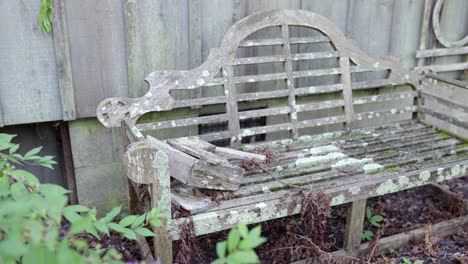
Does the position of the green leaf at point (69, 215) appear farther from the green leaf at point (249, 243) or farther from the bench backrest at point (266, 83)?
the bench backrest at point (266, 83)

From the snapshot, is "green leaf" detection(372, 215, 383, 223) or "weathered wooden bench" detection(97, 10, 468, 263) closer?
"weathered wooden bench" detection(97, 10, 468, 263)

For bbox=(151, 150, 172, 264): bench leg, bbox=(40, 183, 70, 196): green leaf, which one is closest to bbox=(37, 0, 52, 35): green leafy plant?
bbox=(151, 150, 172, 264): bench leg

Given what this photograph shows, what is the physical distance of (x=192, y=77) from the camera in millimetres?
3170

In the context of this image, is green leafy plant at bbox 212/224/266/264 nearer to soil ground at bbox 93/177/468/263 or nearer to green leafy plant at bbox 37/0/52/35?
soil ground at bbox 93/177/468/263

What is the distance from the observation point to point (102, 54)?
3135 millimetres

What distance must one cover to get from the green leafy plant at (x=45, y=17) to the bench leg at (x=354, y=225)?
91.5 inches

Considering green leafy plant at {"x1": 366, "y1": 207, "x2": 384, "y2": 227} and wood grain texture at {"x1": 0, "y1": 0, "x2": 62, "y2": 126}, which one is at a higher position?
wood grain texture at {"x1": 0, "y1": 0, "x2": 62, "y2": 126}

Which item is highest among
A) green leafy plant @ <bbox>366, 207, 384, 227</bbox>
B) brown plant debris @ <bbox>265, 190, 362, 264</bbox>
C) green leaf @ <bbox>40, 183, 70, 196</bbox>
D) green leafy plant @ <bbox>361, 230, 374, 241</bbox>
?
green leaf @ <bbox>40, 183, 70, 196</bbox>

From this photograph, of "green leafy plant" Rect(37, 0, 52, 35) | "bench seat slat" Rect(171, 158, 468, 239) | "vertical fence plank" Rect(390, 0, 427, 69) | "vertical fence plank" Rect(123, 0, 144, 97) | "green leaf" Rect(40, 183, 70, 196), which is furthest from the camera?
"vertical fence plank" Rect(390, 0, 427, 69)

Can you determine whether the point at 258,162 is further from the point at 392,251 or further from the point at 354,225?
the point at 392,251

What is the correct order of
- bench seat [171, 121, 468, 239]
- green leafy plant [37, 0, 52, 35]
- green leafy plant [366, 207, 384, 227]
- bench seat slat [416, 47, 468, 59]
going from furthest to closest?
bench seat slat [416, 47, 468, 59] < green leafy plant [366, 207, 384, 227] < green leafy plant [37, 0, 52, 35] < bench seat [171, 121, 468, 239]

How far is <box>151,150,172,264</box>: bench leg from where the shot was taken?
89.2 inches

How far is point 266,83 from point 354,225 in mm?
1393

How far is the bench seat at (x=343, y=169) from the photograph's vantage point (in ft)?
8.48
